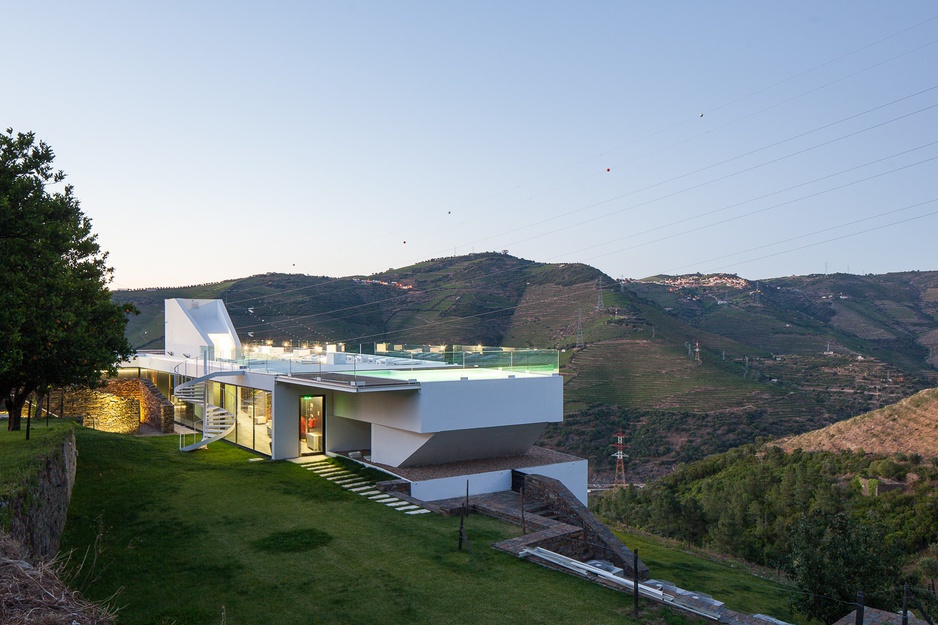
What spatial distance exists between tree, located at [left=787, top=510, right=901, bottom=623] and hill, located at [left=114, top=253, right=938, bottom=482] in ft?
49.2

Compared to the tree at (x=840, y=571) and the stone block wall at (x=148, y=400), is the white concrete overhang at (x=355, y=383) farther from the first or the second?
the tree at (x=840, y=571)

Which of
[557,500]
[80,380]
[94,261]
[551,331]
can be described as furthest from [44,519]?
[551,331]

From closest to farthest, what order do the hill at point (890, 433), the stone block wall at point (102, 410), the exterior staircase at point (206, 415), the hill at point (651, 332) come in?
1. the exterior staircase at point (206, 415)
2. the stone block wall at point (102, 410)
3. the hill at point (890, 433)
4. the hill at point (651, 332)

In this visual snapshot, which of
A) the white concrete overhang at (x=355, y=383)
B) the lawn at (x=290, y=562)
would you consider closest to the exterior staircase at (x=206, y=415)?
the white concrete overhang at (x=355, y=383)

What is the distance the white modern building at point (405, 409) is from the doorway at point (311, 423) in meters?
0.03

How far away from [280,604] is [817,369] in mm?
62145

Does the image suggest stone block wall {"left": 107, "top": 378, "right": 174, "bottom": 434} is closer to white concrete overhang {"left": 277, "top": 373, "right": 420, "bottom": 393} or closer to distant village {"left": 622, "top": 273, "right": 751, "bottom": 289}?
white concrete overhang {"left": 277, "top": 373, "right": 420, "bottom": 393}

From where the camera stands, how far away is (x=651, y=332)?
65.5 m

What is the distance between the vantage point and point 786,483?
27.2 meters

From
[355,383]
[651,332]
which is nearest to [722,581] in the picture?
[355,383]

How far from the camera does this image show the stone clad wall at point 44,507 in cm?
700

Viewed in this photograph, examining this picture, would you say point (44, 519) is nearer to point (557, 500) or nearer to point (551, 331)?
point (557, 500)

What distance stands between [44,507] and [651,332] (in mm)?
62317

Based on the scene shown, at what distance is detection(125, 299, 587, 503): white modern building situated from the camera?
52.2 ft
